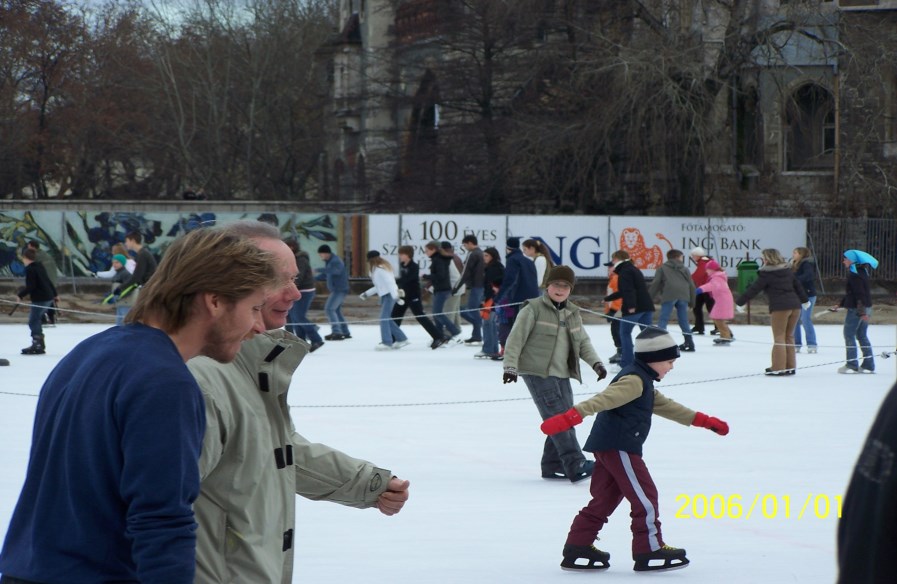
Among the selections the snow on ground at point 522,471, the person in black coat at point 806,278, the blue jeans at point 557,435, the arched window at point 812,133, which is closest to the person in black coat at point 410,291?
the snow on ground at point 522,471

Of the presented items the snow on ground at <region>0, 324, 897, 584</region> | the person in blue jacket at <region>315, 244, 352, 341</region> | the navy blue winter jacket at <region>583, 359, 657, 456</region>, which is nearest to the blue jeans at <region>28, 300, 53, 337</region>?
the snow on ground at <region>0, 324, 897, 584</region>

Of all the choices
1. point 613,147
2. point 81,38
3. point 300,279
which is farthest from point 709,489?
point 81,38

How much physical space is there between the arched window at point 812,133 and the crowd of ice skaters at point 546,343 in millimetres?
17268

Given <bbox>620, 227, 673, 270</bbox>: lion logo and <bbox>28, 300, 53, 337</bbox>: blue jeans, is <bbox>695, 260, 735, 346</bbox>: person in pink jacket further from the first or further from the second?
<bbox>620, 227, 673, 270</bbox>: lion logo

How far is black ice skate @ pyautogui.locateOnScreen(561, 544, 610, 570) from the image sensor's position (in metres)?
5.92

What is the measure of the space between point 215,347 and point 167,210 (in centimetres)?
3112

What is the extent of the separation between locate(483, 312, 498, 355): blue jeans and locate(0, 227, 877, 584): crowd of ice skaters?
0.07 ft

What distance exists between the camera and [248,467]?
2840 millimetres

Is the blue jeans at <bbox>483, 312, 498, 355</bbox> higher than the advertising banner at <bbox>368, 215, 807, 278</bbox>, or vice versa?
the advertising banner at <bbox>368, 215, 807, 278</bbox>

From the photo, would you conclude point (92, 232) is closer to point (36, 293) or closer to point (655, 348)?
point (36, 293)

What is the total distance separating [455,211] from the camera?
35.4m

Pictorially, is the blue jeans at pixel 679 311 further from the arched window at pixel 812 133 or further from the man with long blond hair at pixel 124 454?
the arched window at pixel 812 133

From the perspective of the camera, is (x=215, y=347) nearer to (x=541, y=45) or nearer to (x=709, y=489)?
(x=709, y=489)

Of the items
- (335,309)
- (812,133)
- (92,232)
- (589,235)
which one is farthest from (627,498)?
(812,133)
